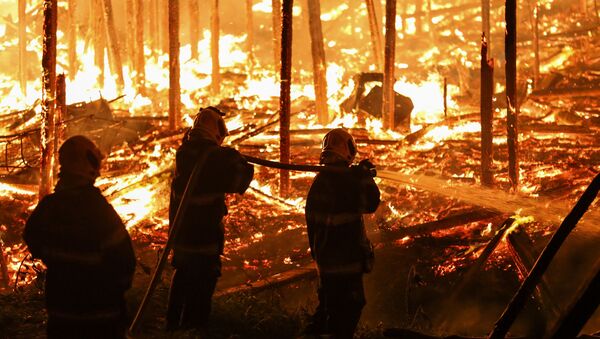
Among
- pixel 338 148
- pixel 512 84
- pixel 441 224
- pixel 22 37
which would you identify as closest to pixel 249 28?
pixel 22 37

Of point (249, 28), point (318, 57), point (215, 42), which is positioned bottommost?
point (318, 57)

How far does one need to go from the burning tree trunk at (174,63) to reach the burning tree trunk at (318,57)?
3.29m

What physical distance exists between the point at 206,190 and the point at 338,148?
43.1 inches

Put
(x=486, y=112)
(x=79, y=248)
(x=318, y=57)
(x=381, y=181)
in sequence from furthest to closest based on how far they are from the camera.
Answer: (x=318, y=57) → (x=381, y=181) → (x=486, y=112) → (x=79, y=248)

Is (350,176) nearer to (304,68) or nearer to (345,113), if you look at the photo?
(345,113)

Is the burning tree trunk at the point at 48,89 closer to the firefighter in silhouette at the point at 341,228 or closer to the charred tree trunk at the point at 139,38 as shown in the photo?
the firefighter in silhouette at the point at 341,228

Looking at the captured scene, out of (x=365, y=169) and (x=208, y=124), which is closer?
(x=365, y=169)

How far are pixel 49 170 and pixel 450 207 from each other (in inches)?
246

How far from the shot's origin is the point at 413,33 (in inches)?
1189

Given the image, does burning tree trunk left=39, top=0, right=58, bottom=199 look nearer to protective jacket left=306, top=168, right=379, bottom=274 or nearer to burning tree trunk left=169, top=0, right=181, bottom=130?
burning tree trunk left=169, top=0, right=181, bottom=130

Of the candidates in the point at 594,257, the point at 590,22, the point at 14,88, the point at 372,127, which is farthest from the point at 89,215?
the point at 14,88

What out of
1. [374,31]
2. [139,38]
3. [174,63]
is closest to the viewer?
[174,63]

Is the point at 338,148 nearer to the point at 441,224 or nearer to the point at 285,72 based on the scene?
the point at 441,224

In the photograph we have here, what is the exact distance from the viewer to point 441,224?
7.56m
